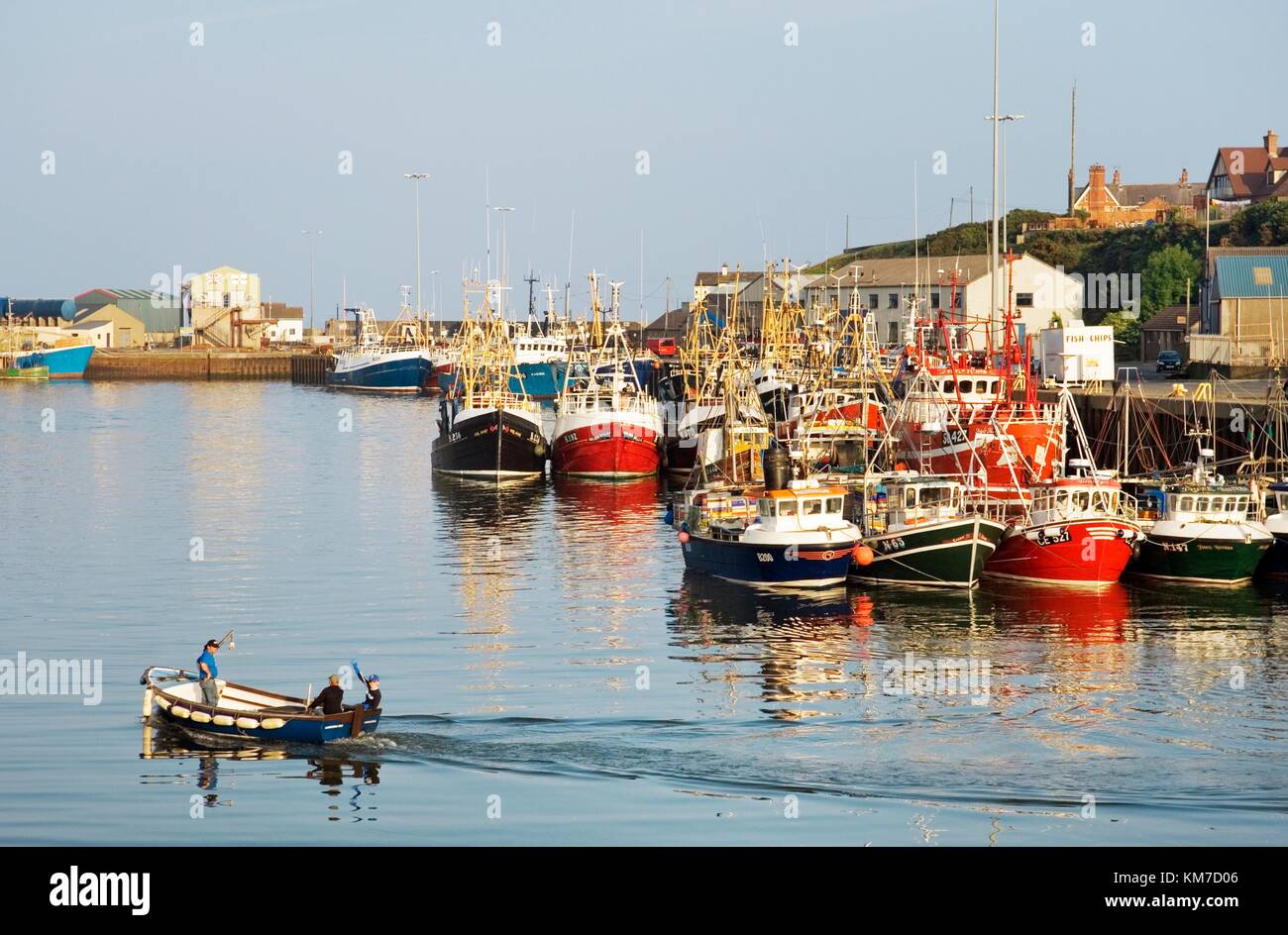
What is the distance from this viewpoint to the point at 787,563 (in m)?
52.9

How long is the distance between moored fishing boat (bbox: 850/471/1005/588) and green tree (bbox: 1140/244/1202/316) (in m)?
84.3

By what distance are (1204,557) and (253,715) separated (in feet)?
107

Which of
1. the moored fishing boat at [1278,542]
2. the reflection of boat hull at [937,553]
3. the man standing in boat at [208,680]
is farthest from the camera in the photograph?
the moored fishing boat at [1278,542]

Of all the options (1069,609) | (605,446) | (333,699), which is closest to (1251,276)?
(605,446)

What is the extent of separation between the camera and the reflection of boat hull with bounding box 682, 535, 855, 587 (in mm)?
52594

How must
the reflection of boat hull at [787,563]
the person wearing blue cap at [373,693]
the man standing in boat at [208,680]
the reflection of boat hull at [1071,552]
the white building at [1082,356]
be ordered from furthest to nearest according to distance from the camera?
the white building at [1082,356], the reflection of boat hull at [1071,552], the reflection of boat hull at [787,563], the man standing in boat at [208,680], the person wearing blue cap at [373,693]

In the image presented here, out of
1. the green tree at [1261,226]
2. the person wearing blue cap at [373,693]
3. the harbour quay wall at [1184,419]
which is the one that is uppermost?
the green tree at [1261,226]

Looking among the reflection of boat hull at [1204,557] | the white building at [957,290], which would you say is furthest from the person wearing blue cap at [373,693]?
the white building at [957,290]

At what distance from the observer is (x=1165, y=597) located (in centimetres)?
5362

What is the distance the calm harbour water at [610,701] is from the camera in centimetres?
3098

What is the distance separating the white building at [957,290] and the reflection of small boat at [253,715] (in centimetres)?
9234

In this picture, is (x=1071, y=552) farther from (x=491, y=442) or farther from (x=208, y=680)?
(x=491, y=442)

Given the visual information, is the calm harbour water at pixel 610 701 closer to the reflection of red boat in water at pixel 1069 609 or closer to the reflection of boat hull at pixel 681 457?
the reflection of red boat in water at pixel 1069 609
